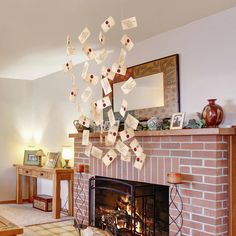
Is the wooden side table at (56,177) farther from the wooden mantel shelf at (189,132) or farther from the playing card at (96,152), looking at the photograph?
the wooden mantel shelf at (189,132)

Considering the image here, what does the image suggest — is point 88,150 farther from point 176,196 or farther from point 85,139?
point 176,196

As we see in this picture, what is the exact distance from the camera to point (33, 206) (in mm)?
5809

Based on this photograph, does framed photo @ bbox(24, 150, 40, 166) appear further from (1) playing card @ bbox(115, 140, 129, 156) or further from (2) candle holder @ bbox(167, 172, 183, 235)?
(2) candle holder @ bbox(167, 172, 183, 235)

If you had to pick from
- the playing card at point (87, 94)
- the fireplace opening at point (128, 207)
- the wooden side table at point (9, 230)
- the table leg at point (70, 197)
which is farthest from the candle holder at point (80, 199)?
the wooden side table at point (9, 230)

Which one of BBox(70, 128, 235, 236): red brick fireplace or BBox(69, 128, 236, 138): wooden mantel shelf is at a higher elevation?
BBox(69, 128, 236, 138): wooden mantel shelf

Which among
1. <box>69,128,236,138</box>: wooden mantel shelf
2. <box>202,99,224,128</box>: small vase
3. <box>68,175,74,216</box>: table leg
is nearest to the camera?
<box>69,128,236,138</box>: wooden mantel shelf

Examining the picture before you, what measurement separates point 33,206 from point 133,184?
265 cm

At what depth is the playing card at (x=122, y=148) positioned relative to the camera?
144 inches

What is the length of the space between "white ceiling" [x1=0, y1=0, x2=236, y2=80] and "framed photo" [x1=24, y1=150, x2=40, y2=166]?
2.21 metres

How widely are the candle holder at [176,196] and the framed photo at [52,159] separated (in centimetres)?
269

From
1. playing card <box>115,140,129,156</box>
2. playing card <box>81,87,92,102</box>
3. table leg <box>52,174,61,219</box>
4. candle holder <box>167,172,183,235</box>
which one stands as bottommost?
table leg <box>52,174,61,219</box>

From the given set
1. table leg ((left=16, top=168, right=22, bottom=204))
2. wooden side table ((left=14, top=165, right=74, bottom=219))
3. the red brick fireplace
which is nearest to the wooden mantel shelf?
the red brick fireplace

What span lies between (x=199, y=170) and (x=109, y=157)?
1178 mm

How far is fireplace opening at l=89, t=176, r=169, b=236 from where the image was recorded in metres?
3.62
